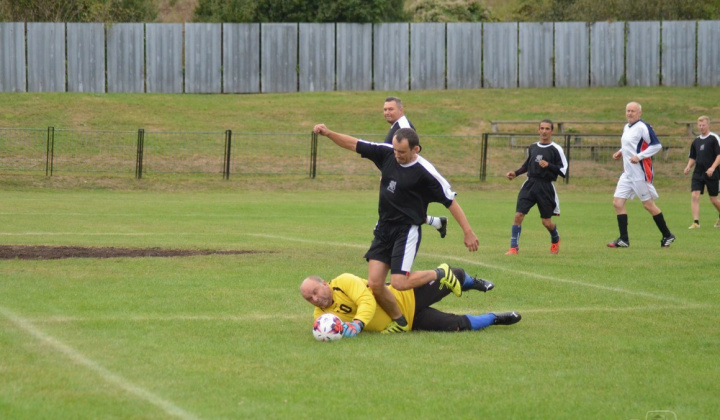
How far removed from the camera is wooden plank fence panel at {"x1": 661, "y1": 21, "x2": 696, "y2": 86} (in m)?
47.7

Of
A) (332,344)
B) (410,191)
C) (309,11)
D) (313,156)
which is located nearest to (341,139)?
(410,191)

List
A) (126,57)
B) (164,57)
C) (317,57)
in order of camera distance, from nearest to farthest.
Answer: (126,57) → (164,57) → (317,57)

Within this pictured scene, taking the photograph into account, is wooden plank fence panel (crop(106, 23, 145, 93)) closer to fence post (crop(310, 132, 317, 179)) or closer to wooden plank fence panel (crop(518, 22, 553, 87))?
fence post (crop(310, 132, 317, 179))

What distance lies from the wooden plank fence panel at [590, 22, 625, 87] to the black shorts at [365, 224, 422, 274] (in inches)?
1613

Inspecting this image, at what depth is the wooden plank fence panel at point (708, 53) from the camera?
4769 cm

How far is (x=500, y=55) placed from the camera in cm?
4769

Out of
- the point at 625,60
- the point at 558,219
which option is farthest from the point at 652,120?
the point at 558,219

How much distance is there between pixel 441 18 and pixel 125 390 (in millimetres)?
54169

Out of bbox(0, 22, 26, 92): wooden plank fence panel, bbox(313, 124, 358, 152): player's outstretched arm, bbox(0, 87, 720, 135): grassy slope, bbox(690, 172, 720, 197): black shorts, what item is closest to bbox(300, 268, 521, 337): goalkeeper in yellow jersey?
bbox(313, 124, 358, 152): player's outstretched arm

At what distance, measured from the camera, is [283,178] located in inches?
1302

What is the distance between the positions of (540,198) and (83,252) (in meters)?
7.22

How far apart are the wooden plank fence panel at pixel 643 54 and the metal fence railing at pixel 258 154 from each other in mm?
12616

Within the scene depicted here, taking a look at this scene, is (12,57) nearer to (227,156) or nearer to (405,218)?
(227,156)

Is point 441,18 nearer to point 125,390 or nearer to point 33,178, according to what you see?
point 33,178
